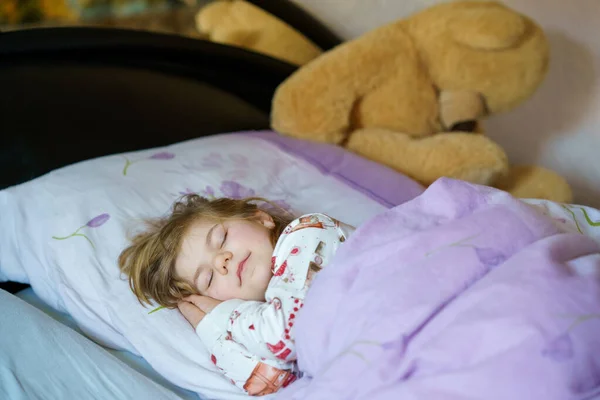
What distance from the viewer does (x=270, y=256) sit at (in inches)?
40.9

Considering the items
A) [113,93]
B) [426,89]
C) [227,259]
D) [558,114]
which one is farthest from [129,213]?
[558,114]

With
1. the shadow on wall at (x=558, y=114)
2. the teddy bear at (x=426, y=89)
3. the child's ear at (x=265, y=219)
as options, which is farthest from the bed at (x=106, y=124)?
the shadow on wall at (x=558, y=114)

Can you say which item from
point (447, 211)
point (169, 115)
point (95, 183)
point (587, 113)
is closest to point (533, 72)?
point (587, 113)

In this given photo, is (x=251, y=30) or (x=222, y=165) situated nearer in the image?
(x=222, y=165)

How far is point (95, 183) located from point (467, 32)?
883 millimetres

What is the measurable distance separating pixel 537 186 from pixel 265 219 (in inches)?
30.6

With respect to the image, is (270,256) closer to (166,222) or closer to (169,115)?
(166,222)

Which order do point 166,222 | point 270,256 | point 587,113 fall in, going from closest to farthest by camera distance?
point 270,256 < point 166,222 < point 587,113

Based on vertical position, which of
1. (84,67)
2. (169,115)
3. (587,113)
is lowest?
(587,113)

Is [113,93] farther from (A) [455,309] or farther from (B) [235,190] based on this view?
(A) [455,309]

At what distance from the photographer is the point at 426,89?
1560mm

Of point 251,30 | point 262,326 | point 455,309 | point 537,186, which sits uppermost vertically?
point 251,30

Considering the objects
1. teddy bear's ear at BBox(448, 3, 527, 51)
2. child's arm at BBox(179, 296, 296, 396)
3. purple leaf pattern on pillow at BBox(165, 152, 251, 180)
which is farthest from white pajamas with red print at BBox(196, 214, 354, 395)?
teddy bear's ear at BBox(448, 3, 527, 51)

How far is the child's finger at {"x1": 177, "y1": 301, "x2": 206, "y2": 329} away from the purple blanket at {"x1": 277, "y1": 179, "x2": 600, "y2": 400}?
0.22m
